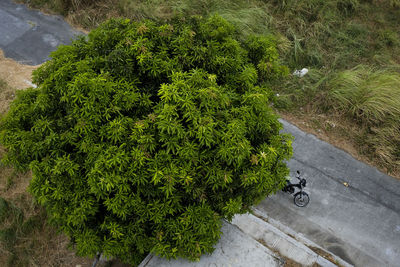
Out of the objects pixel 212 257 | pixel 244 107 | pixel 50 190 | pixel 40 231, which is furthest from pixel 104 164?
pixel 40 231

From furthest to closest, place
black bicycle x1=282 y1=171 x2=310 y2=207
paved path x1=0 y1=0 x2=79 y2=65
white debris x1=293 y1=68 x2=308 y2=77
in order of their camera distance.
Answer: paved path x1=0 y1=0 x2=79 y2=65
white debris x1=293 y1=68 x2=308 y2=77
black bicycle x1=282 y1=171 x2=310 y2=207

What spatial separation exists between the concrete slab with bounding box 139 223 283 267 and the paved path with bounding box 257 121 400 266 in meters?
1.54

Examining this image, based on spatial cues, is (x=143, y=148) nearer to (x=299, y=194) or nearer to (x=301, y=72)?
(x=299, y=194)

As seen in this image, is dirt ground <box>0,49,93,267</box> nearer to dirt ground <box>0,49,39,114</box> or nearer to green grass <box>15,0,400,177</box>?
dirt ground <box>0,49,39,114</box>

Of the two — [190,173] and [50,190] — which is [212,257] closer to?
[190,173]

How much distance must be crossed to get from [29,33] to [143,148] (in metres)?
8.75

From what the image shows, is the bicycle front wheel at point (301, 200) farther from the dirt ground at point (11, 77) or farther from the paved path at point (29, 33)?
the paved path at point (29, 33)

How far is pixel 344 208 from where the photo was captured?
6.20 meters

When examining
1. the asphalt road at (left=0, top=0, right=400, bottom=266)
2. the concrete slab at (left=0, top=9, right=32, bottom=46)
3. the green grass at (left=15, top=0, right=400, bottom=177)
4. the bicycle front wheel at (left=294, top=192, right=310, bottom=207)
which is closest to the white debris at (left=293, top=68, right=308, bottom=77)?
the green grass at (left=15, top=0, right=400, bottom=177)

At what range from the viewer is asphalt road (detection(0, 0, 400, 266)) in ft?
18.6

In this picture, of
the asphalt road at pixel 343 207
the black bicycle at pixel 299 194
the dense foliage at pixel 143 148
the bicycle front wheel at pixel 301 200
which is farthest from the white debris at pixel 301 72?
the dense foliage at pixel 143 148

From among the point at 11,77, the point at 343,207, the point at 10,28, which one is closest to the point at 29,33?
the point at 10,28

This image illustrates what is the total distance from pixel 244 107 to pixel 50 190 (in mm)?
2709

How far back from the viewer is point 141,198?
3656 mm
